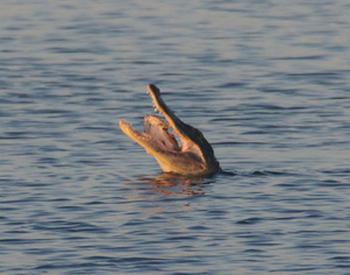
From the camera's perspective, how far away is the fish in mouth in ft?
67.1

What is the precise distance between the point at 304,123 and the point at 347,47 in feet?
24.2

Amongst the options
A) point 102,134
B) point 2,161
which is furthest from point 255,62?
point 2,161

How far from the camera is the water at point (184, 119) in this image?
1658 cm

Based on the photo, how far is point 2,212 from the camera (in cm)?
1817

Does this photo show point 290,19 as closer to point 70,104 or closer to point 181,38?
point 181,38

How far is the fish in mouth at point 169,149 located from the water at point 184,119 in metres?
0.30

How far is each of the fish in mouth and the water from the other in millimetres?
300

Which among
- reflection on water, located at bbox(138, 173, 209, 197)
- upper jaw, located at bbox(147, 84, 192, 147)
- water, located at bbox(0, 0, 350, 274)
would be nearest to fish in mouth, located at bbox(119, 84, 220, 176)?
upper jaw, located at bbox(147, 84, 192, 147)

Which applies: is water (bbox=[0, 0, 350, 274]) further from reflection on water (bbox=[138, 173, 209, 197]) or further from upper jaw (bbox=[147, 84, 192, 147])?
upper jaw (bbox=[147, 84, 192, 147])

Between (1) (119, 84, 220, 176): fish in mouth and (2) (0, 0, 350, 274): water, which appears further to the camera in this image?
(1) (119, 84, 220, 176): fish in mouth

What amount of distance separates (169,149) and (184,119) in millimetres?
3762

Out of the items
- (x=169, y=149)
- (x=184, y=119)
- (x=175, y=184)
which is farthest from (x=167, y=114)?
(x=184, y=119)

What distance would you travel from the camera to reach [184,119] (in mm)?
24422

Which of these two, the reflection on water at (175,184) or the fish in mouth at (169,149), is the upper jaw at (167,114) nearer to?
the fish in mouth at (169,149)
